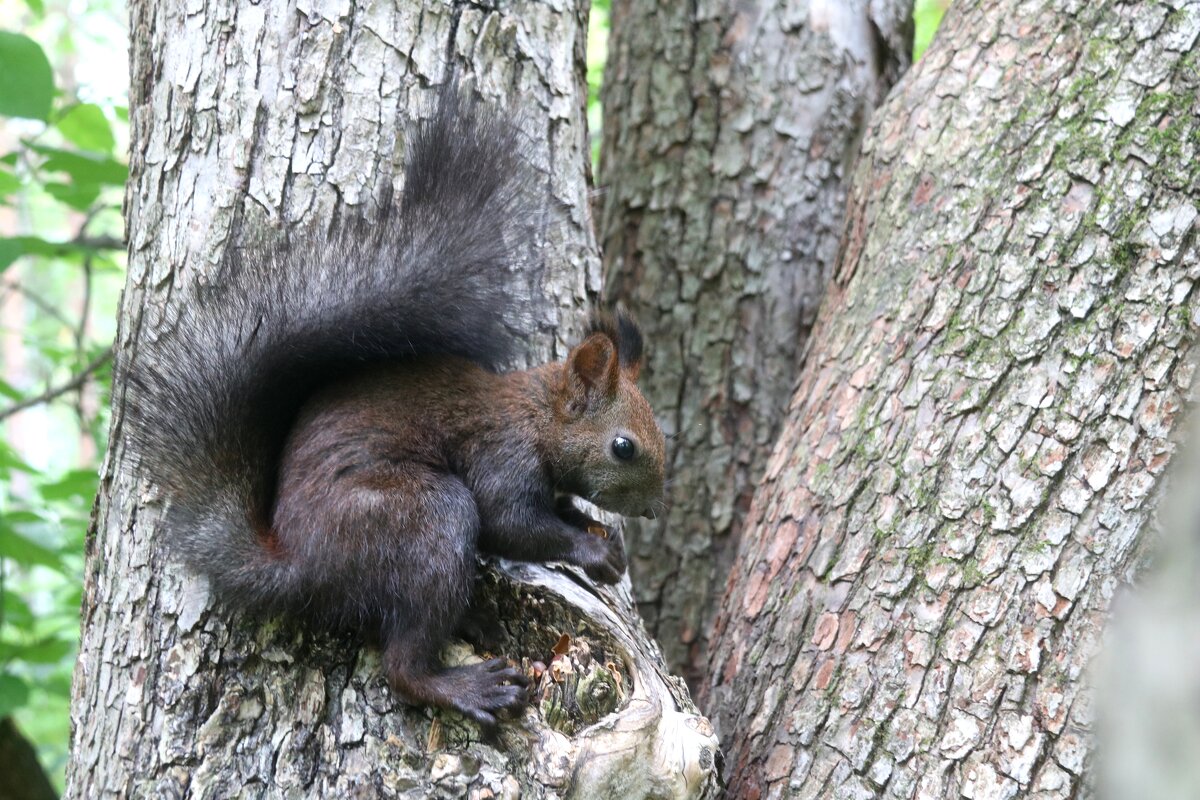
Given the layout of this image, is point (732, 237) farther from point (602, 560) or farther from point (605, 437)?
point (602, 560)

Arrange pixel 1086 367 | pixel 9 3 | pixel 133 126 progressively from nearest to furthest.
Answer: pixel 1086 367
pixel 133 126
pixel 9 3

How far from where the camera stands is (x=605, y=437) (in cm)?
239

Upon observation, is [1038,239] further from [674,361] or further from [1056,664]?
[674,361]

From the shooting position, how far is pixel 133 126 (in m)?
2.52

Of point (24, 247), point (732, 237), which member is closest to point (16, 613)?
point (24, 247)

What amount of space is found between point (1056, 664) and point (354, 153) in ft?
5.78

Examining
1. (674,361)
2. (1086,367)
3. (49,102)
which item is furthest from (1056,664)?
(49,102)

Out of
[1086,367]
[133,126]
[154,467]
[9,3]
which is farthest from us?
[9,3]

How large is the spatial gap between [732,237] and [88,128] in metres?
1.93

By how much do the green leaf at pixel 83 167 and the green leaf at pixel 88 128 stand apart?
270mm

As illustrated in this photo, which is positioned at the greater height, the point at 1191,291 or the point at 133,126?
the point at 1191,291

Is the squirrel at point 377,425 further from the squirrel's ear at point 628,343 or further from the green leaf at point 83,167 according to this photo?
the green leaf at point 83,167

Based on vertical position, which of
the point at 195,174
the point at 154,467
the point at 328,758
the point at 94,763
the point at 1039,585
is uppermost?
the point at 195,174

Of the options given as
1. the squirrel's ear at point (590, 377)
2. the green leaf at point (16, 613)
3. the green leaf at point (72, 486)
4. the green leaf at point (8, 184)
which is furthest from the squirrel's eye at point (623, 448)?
the green leaf at point (16, 613)
